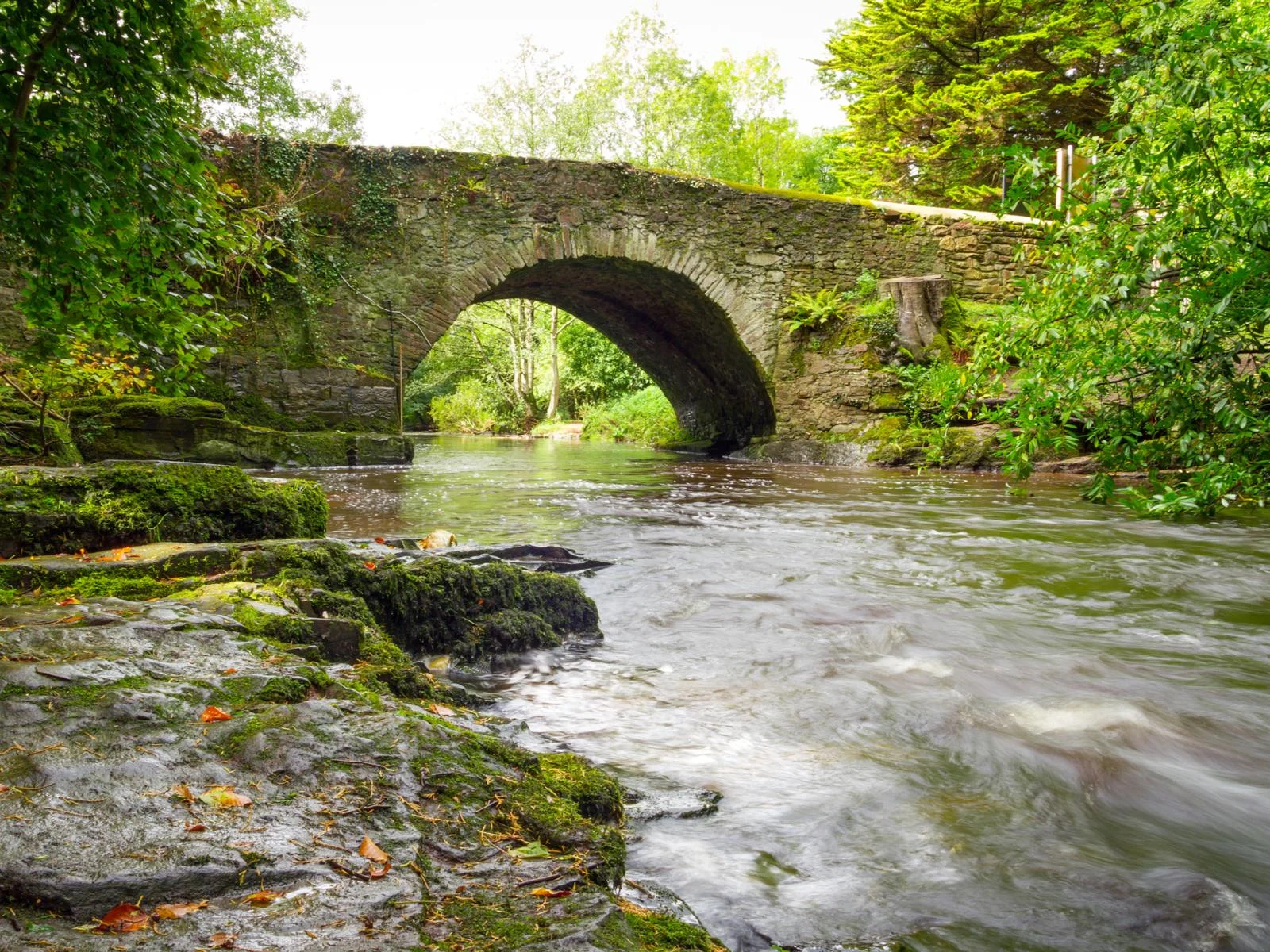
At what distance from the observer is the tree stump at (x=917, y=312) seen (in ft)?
46.6

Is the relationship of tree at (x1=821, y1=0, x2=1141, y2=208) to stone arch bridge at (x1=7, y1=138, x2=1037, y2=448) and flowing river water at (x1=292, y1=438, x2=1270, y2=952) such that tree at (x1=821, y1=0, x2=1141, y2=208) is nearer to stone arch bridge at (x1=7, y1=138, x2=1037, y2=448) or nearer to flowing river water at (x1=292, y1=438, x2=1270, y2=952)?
stone arch bridge at (x1=7, y1=138, x2=1037, y2=448)

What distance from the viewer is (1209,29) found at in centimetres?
452

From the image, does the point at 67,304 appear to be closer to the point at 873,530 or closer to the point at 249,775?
the point at 249,775

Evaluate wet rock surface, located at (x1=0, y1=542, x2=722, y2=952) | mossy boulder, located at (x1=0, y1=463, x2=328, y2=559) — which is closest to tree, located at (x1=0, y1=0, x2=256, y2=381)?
mossy boulder, located at (x1=0, y1=463, x2=328, y2=559)

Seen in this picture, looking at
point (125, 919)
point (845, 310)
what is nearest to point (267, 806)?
point (125, 919)

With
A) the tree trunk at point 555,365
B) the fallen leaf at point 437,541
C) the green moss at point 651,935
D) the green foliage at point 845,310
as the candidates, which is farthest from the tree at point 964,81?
the green moss at point 651,935

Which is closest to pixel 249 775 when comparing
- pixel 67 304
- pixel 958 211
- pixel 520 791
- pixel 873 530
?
pixel 520 791

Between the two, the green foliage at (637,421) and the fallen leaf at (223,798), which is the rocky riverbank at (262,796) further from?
the green foliage at (637,421)

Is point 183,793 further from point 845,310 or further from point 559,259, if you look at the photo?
point 845,310

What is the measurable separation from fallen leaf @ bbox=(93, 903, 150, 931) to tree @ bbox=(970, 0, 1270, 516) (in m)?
5.22

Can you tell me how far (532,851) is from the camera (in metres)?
1.42

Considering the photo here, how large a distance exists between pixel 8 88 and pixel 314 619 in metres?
1.71

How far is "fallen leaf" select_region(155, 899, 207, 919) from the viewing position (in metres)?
1.09

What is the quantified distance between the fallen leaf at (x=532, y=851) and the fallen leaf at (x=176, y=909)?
1.53 ft
